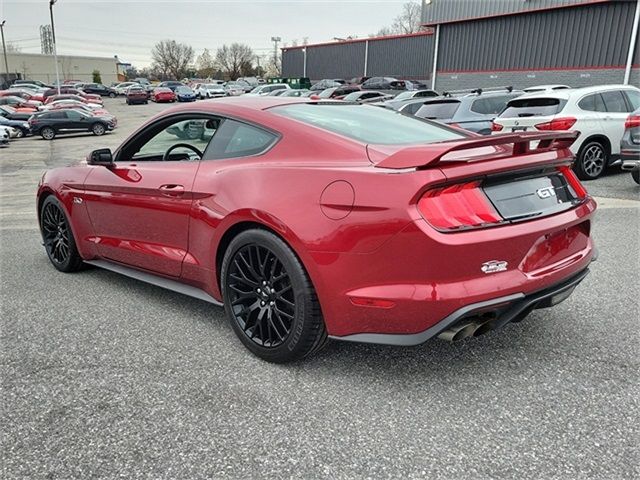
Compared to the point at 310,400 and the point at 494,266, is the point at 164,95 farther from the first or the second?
the point at 494,266

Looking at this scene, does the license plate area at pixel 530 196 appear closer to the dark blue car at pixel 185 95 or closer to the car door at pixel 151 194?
the car door at pixel 151 194

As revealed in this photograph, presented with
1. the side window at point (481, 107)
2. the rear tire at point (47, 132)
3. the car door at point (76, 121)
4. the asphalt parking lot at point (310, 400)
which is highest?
the side window at point (481, 107)

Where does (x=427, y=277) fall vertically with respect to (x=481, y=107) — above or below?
below

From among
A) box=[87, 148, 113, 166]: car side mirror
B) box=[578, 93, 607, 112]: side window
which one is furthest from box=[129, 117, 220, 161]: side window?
box=[578, 93, 607, 112]: side window

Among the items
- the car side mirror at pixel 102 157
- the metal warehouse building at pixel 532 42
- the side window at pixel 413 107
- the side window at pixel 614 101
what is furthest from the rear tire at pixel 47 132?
the car side mirror at pixel 102 157

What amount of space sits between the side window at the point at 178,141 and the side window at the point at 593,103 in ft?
26.0

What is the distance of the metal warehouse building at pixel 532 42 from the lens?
22453mm

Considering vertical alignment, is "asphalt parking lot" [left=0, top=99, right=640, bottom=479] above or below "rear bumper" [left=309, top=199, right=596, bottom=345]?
below

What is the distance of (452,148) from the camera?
247 centimetres

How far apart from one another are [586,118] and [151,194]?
818 cm

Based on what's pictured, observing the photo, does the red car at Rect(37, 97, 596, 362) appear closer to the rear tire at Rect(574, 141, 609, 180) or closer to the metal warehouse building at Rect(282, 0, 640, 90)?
the rear tire at Rect(574, 141, 609, 180)

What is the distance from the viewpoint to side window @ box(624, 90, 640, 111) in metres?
9.80

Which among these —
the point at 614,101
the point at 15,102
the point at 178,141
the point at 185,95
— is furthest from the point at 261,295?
the point at 185,95

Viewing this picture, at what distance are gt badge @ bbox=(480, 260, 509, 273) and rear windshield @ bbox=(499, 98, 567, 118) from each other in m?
7.77
